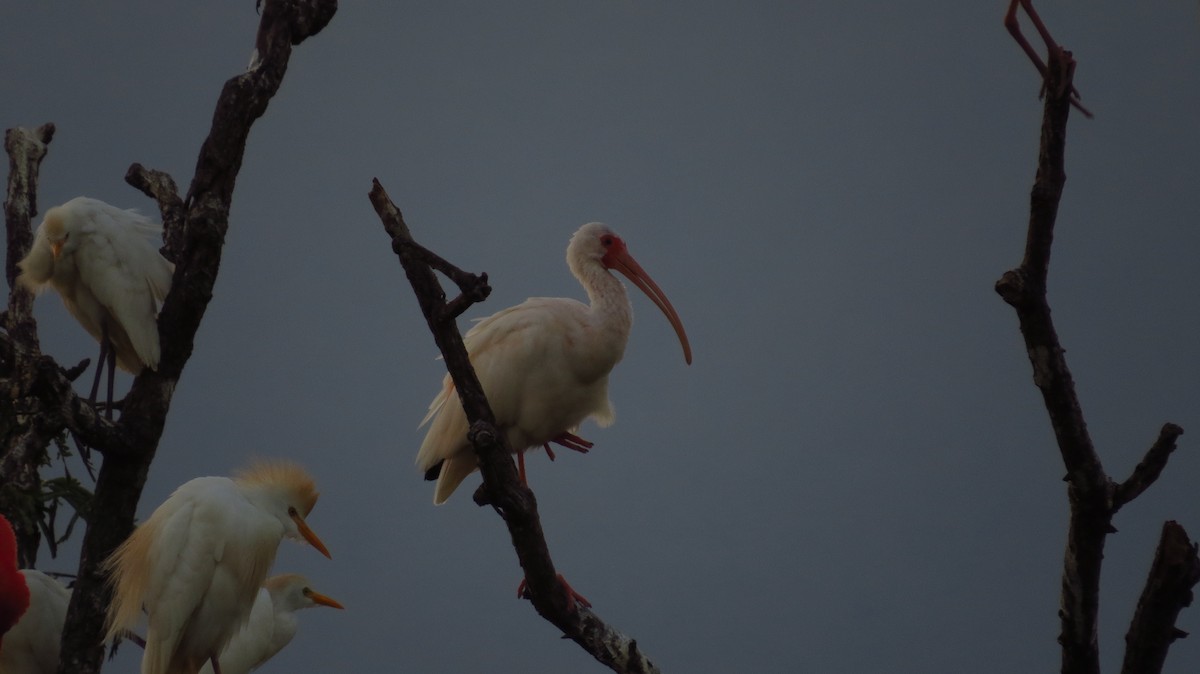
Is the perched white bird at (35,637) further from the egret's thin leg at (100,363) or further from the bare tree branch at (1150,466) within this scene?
the bare tree branch at (1150,466)

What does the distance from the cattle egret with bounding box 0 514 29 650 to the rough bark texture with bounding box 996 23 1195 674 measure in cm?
455

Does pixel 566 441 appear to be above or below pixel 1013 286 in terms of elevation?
above

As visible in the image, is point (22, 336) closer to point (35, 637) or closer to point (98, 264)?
point (98, 264)

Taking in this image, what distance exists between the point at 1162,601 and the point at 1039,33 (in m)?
2.28

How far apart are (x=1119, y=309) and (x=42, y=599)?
198 meters

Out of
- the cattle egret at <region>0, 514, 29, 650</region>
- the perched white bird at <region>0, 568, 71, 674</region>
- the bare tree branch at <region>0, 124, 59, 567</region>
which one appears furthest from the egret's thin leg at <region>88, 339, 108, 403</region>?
the cattle egret at <region>0, 514, 29, 650</region>

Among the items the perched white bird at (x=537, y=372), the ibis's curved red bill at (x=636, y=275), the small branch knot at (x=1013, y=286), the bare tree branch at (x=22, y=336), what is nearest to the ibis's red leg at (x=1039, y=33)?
the small branch knot at (x=1013, y=286)

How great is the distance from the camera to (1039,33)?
5.67 meters

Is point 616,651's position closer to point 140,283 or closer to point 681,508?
point 140,283

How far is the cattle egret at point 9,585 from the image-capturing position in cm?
657

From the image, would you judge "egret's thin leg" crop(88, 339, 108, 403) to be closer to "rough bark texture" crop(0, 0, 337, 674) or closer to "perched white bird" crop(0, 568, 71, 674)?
"rough bark texture" crop(0, 0, 337, 674)

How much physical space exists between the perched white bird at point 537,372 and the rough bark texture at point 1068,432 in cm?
387

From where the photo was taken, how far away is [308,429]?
196 metres

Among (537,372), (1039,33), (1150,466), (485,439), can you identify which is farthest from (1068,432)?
(537,372)
